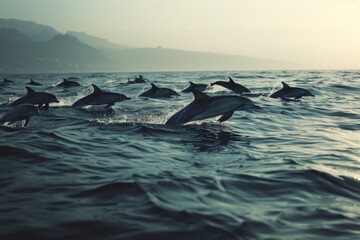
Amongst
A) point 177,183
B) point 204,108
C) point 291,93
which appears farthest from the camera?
point 291,93

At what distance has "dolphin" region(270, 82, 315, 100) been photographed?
2114 cm

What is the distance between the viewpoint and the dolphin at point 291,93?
2114 cm

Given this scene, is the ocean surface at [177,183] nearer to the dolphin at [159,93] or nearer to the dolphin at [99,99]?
the dolphin at [99,99]

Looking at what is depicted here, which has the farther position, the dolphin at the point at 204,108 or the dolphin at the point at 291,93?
the dolphin at the point at 291,93

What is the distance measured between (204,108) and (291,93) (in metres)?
11.5

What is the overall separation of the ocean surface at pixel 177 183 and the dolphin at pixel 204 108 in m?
0.40

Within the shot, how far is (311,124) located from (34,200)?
1071 cm

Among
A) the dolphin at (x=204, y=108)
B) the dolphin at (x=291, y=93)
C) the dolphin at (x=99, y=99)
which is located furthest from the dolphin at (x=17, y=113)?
the dolphin at (x=291, y=93)

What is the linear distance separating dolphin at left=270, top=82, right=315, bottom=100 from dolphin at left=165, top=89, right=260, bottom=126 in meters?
9.99

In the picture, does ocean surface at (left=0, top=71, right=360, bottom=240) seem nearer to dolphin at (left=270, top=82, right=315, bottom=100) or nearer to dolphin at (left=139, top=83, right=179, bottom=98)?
dolphin at (left=270, top=82, right=315, bottom=100)

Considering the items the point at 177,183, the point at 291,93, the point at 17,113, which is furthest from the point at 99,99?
the point at 177,183

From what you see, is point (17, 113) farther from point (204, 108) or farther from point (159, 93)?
point (159, 93)

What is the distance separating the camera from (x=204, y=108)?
1173cm

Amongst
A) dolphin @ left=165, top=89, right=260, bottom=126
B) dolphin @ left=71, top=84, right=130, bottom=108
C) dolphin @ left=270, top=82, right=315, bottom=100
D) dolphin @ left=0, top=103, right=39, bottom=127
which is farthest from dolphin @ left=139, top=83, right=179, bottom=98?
dolphin @ left=0, top=103, right=39, bottom=127
